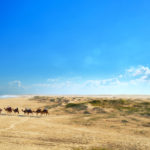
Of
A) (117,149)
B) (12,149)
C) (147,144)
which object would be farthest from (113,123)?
(12,149)

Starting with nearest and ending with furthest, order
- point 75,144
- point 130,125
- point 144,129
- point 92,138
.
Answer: point 75,144 < point 92,138 < point 144,129 < point 130,125

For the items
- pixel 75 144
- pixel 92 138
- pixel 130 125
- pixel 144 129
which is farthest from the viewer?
pixel 130 125

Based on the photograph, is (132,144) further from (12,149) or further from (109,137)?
(12,149)

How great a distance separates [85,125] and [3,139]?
8199 mm

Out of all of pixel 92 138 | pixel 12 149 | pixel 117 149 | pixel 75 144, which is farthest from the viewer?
pixel 92 138

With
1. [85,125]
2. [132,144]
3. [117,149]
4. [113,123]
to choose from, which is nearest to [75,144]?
[117,149]

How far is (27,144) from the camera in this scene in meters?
10.6

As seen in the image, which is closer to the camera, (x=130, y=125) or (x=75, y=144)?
(x=75, y=144)

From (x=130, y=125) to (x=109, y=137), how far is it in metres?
5.27

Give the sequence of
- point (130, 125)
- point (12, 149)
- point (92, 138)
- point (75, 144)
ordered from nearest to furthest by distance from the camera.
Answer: point (12, 149) → point (75, 144) → point (92, 138) → point (130, 125)

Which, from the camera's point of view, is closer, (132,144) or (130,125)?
(132,144)

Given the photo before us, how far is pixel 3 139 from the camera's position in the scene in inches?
452

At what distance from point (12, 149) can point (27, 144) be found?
1261mm

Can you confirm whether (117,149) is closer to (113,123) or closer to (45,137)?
(45,137)
